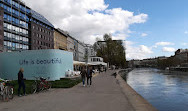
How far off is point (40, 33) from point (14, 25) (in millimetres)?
12976

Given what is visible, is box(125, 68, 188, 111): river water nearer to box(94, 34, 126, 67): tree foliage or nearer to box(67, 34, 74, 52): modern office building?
box(94, 34, 126, 67): tree foliage

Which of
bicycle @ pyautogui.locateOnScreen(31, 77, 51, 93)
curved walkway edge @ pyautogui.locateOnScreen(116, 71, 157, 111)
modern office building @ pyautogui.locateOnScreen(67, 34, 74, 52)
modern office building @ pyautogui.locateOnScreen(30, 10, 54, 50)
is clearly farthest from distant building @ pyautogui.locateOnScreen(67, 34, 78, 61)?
curved walkway edge @ pyautogui.locateOnScreen(116, 71, 157, 111)

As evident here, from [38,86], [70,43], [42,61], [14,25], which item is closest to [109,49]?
Result: [70,43]

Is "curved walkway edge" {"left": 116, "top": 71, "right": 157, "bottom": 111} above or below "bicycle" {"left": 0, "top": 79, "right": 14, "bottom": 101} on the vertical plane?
below

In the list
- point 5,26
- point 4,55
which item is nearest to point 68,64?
point 4,55

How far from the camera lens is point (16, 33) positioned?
53.2 meters

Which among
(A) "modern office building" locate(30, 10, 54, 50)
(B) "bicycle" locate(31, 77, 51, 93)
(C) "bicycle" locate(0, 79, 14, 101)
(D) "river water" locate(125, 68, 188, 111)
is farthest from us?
(A) "modern office building" locate(30, 10, 54, 50)

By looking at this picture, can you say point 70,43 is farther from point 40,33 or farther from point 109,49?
point 40,33

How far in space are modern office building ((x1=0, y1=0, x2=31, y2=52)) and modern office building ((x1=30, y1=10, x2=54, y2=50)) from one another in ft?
6.67

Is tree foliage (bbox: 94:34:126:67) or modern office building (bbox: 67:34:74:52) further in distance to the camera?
modern office building (bbox: 67:34:74:52)

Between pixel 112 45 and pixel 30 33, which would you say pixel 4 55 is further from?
pixel 112 45

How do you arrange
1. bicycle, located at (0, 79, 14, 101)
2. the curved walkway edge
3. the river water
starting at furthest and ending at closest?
the river water, bicycle, located at (0, 79, 14, 101), the curved walkway edge

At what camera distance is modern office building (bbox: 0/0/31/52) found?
155 feet

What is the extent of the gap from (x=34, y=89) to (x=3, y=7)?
145 feet
